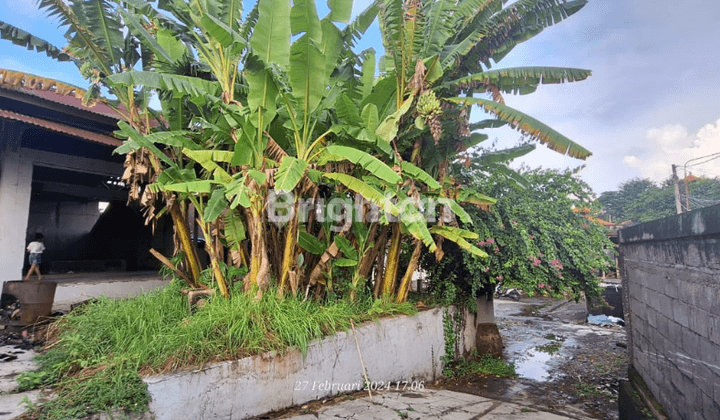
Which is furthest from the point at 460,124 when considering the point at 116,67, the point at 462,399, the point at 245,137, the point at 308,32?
the point at 116,67

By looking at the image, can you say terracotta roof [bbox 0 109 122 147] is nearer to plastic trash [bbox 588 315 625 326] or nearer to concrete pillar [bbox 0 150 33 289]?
concrete pillar [bbox 0 150 33 289]

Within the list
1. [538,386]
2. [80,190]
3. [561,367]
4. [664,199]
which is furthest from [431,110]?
[664,199]

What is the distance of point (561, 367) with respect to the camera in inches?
291

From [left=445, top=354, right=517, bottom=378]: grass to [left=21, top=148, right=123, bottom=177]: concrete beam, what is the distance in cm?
717

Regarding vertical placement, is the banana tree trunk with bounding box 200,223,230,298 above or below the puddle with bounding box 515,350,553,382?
above

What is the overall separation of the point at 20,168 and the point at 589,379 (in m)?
10.0

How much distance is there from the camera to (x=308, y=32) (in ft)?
12.7

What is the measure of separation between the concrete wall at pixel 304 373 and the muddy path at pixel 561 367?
0.88 m

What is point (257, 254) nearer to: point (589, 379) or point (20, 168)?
point (20, 168)

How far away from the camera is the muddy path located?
558 cm

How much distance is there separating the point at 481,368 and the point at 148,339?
5531 millimetres

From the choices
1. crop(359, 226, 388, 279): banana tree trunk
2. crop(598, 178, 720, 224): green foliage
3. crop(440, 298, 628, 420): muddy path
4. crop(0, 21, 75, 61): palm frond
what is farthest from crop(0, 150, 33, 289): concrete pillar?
crop(598, 178, 720, 224): green foliage

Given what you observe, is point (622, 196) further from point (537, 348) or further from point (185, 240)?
point (185, 240)

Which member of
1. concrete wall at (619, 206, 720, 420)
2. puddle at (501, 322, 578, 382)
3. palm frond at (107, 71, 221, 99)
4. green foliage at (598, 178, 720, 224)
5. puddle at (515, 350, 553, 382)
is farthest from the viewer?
green foliage at (598, 178, 720, 224)
